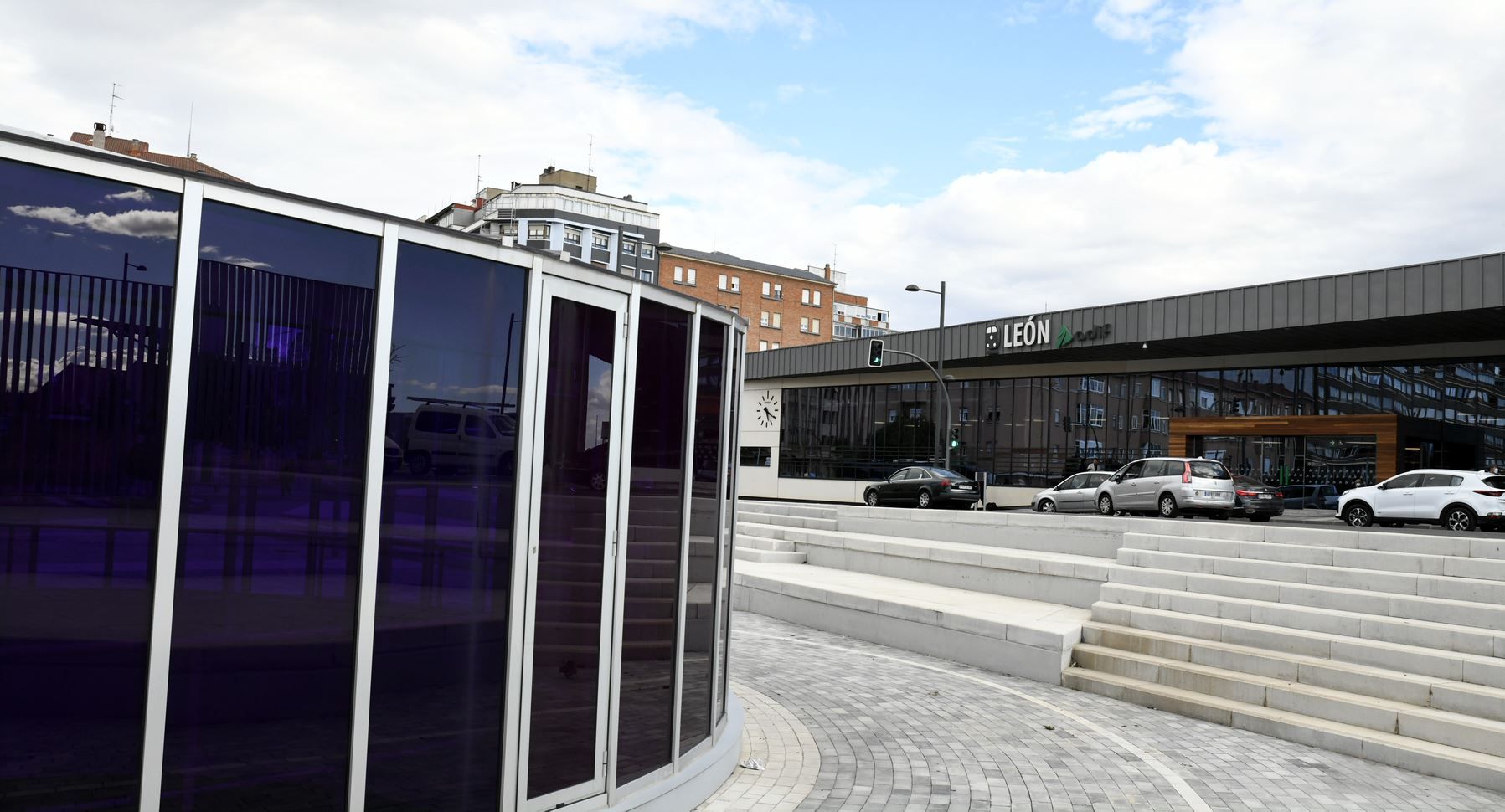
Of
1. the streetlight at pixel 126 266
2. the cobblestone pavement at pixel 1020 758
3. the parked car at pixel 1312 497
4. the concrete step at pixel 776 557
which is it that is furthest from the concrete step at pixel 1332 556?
the parked car at pixel 1312 497

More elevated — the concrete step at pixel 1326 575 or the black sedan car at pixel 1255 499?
the black sedan car at pixel 1255 499

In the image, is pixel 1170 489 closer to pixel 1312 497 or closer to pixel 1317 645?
pixel 1312 497

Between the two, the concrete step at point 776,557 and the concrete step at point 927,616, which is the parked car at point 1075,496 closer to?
the concrete step at point 776,557

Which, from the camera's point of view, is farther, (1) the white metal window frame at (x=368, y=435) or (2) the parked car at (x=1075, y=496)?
(2) the parked car at (x=1075, y=496)

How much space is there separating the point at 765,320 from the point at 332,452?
95507mm

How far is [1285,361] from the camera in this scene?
103ft

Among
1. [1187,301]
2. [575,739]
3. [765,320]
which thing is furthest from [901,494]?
[765,320]

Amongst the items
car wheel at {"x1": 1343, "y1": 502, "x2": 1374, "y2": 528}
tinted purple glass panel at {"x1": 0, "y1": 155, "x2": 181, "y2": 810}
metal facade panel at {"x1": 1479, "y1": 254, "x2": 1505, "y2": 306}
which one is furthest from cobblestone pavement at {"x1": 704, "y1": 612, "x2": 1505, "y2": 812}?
metal facade panel at {"x1": 1479, "y1": 254, "x2": 1505, "y2": 306}

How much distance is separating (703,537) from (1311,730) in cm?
638

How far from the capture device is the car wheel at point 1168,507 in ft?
72.4

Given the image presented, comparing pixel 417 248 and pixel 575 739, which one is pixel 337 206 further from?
pixel 575 739

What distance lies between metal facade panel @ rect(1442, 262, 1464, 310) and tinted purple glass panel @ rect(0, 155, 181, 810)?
26966 millimetres

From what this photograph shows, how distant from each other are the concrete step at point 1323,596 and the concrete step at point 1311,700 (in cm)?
177

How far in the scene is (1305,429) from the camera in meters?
30.4
